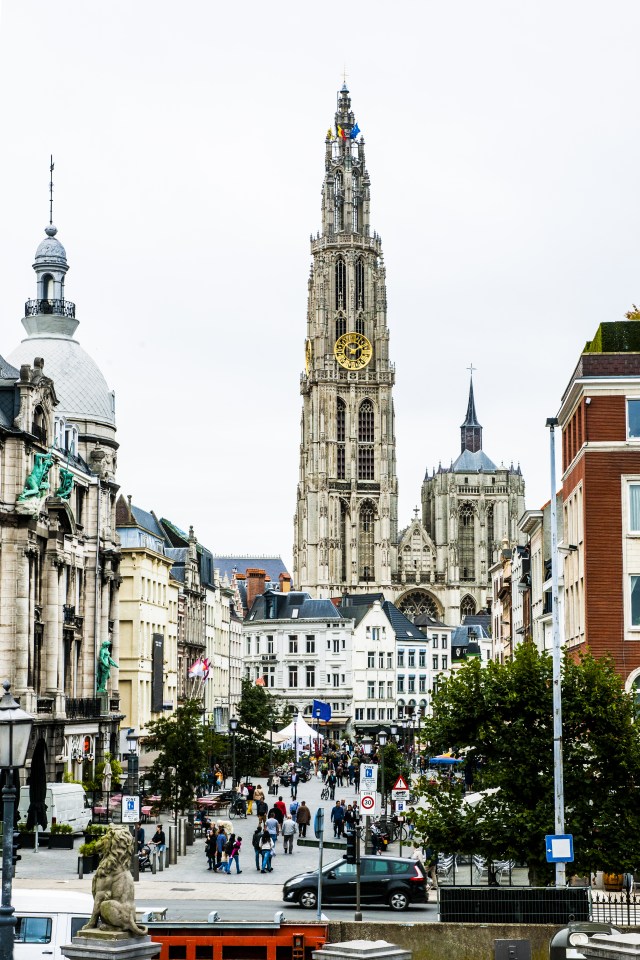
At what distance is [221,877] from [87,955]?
25.9 meters

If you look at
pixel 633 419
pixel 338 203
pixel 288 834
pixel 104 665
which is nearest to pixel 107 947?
pixel 633 419

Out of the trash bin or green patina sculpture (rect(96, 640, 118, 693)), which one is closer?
the trash bin

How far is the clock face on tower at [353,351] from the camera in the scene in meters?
186

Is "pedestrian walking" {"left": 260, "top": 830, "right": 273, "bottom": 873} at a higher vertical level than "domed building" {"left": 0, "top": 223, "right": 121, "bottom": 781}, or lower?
lower

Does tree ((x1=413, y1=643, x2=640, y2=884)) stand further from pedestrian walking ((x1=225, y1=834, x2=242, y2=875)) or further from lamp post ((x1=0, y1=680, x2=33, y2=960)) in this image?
lamp post ((x1=0, y1=680, x2=33, y2=960))

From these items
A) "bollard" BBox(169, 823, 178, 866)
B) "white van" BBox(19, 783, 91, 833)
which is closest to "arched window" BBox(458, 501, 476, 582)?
"white van" BBox(19, 783, 91, 833)

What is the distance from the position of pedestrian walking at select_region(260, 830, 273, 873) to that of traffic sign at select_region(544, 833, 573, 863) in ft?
54.6

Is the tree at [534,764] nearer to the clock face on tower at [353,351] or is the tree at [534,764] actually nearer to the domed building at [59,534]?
the domed building at [59,534]

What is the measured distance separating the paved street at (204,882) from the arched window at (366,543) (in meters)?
127

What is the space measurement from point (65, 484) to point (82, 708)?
1005 centimetres

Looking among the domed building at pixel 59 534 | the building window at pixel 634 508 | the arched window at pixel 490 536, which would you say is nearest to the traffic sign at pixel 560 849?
the building window at pixel 634 508

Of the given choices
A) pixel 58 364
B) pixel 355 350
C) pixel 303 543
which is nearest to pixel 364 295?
pixel 355 350

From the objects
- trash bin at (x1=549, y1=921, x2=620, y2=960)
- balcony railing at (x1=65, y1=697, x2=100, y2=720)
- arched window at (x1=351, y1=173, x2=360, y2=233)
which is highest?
arched window at (x1=351, y1=173, x2=360, y2=233)

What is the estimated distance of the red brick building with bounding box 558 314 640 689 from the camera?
1512 inches
